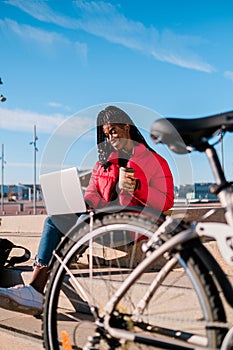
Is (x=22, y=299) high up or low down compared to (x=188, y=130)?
down

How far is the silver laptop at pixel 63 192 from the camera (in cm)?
218

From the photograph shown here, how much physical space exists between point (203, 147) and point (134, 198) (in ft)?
3.03

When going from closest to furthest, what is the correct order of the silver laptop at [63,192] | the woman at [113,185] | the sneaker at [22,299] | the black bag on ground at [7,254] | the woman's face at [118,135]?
the silver laptop at [63,192], the woman at [113,185], the sneaker at [22,299], the woman's face at [118,135], the black bag on ground at [7,254]

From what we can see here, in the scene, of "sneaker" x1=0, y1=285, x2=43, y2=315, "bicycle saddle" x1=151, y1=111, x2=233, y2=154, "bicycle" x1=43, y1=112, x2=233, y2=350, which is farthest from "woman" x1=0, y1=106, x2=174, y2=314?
"bicycle saddle" x1=151, y1=111, x2=233, y2=154

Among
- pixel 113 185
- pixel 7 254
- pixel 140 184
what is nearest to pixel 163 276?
pixel 140 184

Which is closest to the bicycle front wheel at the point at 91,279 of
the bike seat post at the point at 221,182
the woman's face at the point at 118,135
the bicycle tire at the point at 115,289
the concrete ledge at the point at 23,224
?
the bicycle tire at the point at 115,289

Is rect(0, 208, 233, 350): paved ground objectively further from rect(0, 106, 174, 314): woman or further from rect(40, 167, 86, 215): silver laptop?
rect(40, 167, 86, 215): silver laptop

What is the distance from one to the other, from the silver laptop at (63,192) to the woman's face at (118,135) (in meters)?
0.48

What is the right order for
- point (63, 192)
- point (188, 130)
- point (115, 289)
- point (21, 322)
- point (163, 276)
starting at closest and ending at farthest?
point (188, 130)
point (163, 276)
point (115, 289)
point (63, 192)
point (21, 322)

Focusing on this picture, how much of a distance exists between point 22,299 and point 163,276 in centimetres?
119

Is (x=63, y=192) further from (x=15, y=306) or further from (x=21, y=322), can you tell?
(x=21, y=322)

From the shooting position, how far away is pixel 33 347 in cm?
215

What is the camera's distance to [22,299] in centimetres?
242

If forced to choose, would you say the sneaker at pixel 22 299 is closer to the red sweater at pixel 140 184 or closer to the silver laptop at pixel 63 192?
the silver laptop at pixel 63 192
